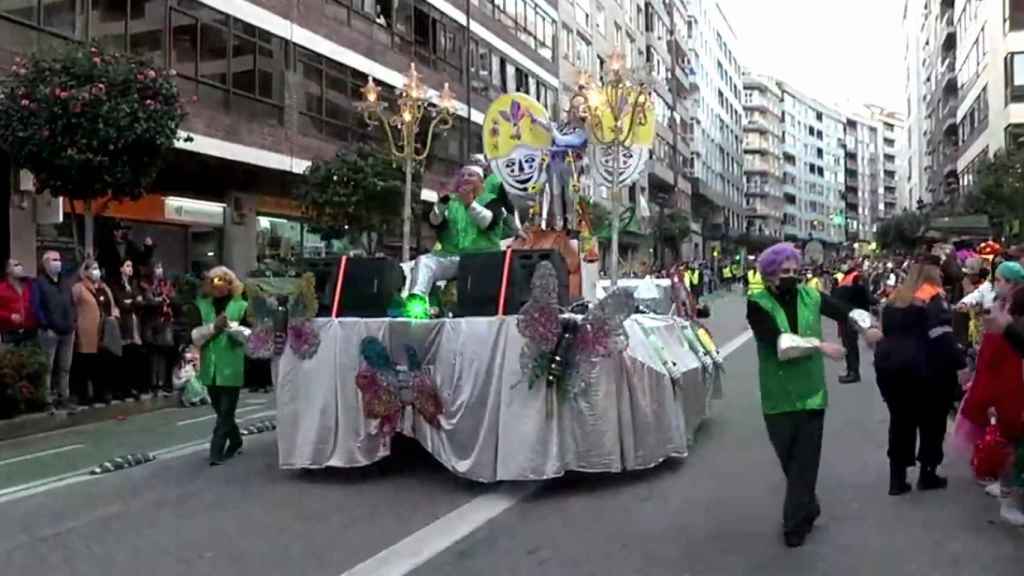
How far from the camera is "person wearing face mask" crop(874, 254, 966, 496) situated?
7582 millimetres

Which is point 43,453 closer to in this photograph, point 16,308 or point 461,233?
point 16,308

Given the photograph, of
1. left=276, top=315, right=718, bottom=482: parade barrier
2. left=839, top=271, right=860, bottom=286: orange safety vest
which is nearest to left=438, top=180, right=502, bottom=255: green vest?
left=276, top=315, right=718, bottom=482: parade barrier

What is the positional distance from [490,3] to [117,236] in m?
22.1

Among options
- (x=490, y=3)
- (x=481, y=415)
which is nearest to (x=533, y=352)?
(x=481, y=415)

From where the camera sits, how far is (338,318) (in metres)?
8.88

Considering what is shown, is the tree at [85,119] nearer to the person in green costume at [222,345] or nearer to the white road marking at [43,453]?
the white road marking at [43,453]

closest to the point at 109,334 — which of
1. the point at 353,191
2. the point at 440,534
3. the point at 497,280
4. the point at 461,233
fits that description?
the point at 461,233

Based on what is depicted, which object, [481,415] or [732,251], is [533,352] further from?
[732,251]

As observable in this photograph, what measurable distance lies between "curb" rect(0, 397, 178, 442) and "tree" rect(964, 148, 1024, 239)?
84.0 feet

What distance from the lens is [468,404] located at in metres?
8.34

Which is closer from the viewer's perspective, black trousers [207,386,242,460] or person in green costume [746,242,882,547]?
person in green costume [746,242,882,547]

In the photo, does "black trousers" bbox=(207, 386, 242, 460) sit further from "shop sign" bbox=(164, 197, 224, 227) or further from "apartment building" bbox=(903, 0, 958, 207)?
"apartment building" bbox=(903, 0, 958, 207)

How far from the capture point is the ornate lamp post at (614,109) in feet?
41.6

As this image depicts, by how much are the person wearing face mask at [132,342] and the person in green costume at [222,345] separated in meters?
5.32
